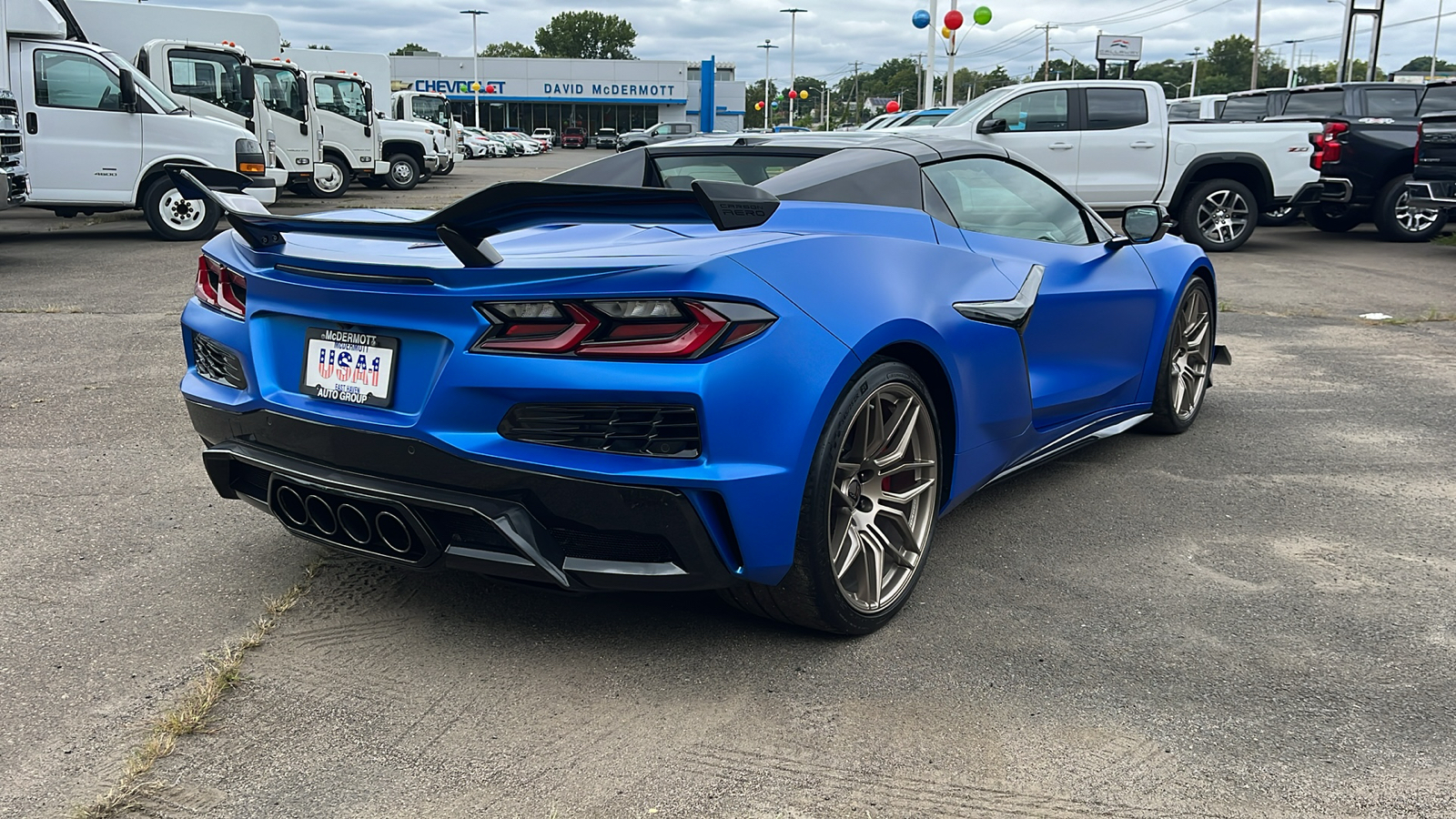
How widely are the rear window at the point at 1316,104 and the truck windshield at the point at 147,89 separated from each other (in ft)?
47.2

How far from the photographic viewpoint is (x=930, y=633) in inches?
124

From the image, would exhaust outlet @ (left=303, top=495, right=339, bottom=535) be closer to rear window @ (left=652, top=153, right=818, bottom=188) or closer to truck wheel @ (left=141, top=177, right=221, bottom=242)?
rear window @ (left=652, top=153, right=818, bottom=188)

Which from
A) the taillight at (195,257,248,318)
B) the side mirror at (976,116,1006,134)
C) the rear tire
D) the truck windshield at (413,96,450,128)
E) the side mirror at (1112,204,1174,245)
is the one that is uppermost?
the truck windshield at (413,96,450,128)

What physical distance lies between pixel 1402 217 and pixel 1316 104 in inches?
84.6

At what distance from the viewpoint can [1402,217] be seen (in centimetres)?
1448

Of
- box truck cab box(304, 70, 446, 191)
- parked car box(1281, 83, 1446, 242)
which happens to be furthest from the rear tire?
box truck cab box(304, 70, 446, 191)

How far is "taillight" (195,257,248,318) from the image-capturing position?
10.1ft

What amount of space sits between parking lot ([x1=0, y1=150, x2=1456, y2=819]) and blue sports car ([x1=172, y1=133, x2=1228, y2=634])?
11.9 inches

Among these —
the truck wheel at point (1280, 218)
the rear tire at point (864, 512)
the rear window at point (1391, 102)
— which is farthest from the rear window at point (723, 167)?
the rear window at point (1391, 102)

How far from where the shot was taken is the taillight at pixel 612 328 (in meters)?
2.52

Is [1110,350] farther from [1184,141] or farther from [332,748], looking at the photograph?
[1184,141]

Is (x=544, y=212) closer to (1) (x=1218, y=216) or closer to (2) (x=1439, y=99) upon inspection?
(1) (x=1218, y=216)

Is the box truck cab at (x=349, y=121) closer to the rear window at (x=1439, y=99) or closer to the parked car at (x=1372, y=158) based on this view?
the parked car at (x=1372, y=158)

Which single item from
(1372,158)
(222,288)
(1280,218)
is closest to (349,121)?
(1280,218)
